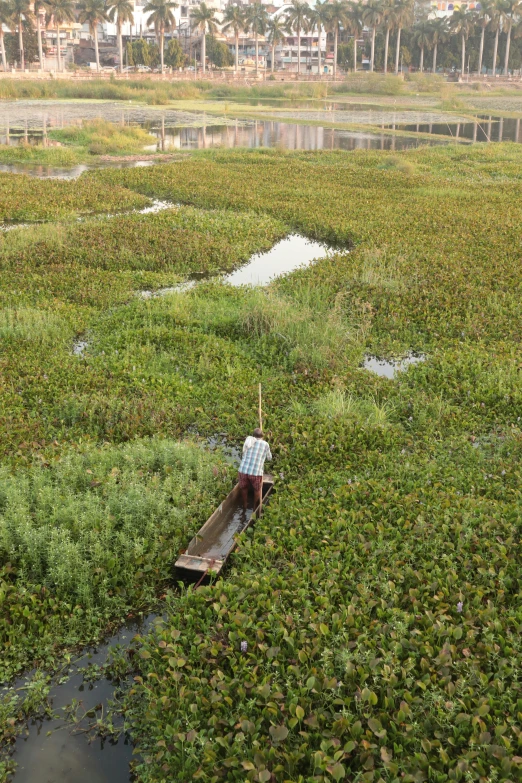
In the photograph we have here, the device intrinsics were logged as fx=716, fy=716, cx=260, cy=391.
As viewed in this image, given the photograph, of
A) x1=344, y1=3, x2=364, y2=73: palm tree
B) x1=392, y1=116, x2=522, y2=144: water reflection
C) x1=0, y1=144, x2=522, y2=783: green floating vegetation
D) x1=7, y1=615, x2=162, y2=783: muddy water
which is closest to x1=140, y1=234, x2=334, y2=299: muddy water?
x1=0, y1=144, x2=522, y2=783: green floating vegetation

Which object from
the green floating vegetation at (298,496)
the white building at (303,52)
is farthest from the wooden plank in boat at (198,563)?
the white building at (303,52)

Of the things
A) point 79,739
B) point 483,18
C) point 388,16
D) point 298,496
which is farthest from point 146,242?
point 483,18

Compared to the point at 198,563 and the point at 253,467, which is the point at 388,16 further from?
the point at 198,563

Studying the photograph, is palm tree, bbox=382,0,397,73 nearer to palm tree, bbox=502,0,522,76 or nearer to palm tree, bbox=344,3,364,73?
palm tree, bbox=344,3,364,73

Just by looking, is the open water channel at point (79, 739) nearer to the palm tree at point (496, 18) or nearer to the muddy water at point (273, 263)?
the muddy water at point (273, 263)

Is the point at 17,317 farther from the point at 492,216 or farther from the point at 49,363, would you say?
the point at 492,216

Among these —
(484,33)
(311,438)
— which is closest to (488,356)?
(311,438)
